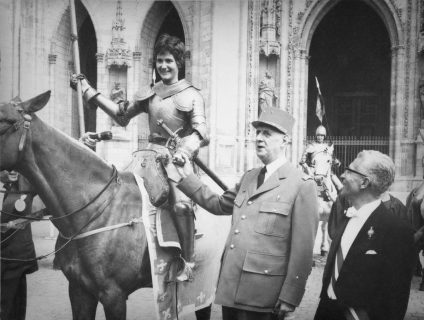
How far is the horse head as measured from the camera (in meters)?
3.03

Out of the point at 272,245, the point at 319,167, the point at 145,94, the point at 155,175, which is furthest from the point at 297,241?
the point at 319,167

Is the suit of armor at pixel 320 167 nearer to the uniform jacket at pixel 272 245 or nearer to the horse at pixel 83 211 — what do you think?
the horse at pixel 83 211

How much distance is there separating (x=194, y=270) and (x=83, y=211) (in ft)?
4.00

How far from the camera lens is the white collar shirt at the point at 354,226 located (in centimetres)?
271

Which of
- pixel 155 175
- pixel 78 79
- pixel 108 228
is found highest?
pixel 78 79

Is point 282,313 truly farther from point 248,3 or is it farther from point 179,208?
point 248,3

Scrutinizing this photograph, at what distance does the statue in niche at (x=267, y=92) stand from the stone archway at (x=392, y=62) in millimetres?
667

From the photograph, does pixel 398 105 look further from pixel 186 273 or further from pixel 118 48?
pixel 186 273

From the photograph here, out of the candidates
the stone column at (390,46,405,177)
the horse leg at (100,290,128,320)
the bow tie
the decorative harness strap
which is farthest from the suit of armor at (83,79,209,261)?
the stone column at (390,46,405,177)

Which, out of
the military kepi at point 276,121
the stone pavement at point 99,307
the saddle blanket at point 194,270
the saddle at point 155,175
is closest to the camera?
the military kepi at point 276,121

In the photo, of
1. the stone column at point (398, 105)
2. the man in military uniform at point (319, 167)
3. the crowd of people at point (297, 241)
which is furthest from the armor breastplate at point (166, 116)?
the stone column at point (398, 105)

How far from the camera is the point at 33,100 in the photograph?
3.14 meters

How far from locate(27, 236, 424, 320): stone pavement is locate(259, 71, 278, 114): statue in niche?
781 centimetres

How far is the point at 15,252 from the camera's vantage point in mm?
4340
